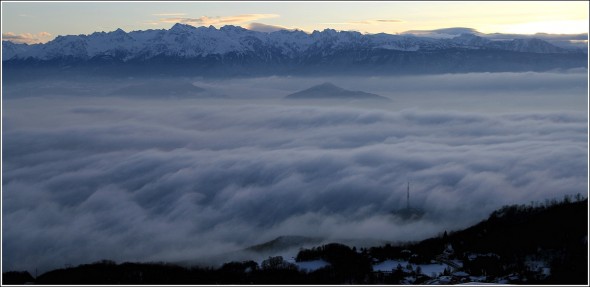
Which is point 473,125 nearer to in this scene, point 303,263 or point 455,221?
point 455,221

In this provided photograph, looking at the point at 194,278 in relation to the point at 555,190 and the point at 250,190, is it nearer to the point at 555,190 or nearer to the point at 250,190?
the point at 250,190

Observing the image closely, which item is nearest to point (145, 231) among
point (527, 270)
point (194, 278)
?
point (194, 278)

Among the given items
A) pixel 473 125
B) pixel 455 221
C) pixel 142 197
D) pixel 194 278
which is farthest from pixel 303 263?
pixel 473 125

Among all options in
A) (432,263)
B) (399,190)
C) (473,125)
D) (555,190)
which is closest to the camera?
(432,263)

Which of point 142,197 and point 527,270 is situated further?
point 142,197

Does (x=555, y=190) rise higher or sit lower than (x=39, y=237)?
higher

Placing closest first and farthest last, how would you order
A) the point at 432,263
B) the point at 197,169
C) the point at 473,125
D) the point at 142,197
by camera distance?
the point at 432,263
the point at 142,197
the point at 197,169
the point at 473,125
